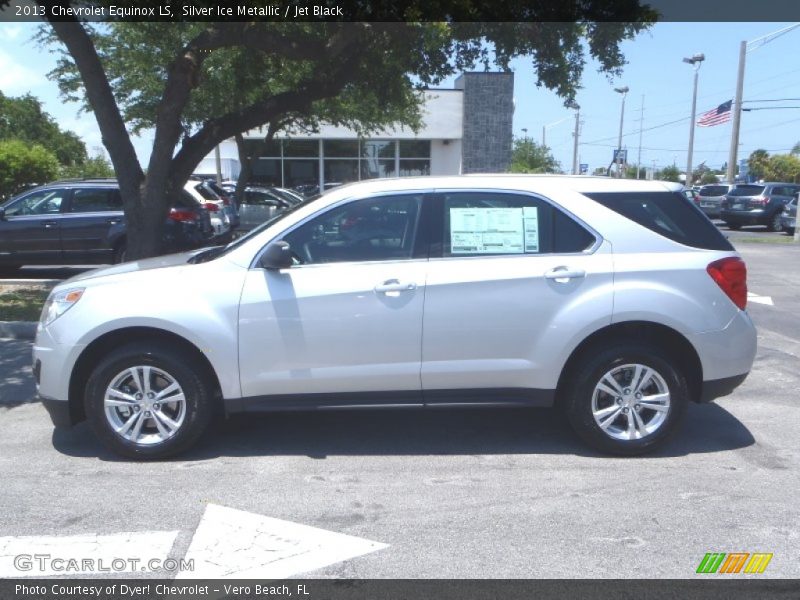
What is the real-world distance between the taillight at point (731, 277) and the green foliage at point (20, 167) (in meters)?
20.1

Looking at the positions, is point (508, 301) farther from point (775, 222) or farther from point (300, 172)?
point (300, 172)

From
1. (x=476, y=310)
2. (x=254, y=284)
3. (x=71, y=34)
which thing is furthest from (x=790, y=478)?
(x=71, y=34)

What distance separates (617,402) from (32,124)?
53.8 metres

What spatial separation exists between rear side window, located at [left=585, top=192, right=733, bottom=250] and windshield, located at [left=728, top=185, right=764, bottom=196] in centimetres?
Answer: 2415

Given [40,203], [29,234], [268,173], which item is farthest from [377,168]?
[29,234]

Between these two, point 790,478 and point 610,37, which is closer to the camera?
point 790,478

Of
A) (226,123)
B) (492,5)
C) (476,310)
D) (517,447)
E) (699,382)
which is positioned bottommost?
(517,447)

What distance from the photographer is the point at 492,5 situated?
35.0ft

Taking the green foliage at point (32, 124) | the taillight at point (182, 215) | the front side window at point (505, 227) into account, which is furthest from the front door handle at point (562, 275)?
the green foliage at point (32, 124)

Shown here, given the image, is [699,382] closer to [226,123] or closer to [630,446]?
[630,446]

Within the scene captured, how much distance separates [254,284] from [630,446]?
9.08 ft

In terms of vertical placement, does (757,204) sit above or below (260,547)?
above

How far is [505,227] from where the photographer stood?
541cm

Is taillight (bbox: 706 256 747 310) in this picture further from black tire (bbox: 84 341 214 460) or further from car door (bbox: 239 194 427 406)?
black tire (bbox: 84 341 214 460)
